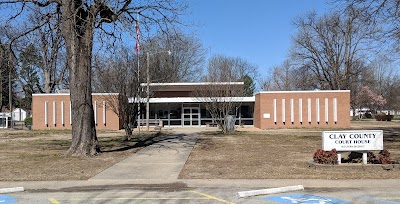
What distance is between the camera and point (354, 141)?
12.6 meters

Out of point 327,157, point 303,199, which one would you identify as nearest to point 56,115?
point 327,157

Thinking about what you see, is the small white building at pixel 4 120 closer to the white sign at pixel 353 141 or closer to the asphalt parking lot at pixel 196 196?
the asphalt parking lot at pixel 196 196

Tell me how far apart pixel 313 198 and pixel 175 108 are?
3839cm

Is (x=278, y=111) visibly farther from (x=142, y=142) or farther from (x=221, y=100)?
(x=142, y=142)

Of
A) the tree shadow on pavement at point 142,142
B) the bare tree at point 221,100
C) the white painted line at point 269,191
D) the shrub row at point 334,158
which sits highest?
the bare tree at point 221,100

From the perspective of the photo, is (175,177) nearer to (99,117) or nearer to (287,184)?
(287,184)

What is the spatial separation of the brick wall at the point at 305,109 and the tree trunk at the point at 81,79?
26474 millimetres

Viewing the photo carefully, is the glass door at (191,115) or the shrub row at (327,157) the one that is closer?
the shrub row at (327,157)

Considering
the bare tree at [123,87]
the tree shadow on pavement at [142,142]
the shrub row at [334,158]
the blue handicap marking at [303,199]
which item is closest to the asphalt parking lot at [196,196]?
the blue handicap marking at [303,199]

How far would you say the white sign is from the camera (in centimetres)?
1252

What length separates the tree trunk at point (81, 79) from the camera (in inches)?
612

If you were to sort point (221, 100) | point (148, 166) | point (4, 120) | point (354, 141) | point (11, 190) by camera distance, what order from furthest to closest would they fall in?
point (4, 120) → point (221, 100) → point (148, 166) → point (354, 141) → point (11, 190)

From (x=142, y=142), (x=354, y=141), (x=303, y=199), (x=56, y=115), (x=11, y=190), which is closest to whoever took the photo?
(x=303, y=199)

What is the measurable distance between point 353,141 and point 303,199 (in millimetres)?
5093
